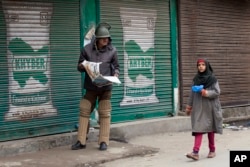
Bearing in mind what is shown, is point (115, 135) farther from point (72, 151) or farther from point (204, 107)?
point (204, 107)

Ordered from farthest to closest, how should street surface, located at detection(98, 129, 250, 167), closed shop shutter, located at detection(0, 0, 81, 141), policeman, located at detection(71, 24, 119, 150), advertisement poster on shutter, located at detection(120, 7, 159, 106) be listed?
advertisement poster on shutter, located at detection(120, 7, 159, 106)
closed shop shutter, located at detection(0, 0, 81, 141)
policeman, located at detection(71, 24, 119, 150)
street surface, located at detection(98, 129, 250, 167)

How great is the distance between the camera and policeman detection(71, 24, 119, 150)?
6672mm

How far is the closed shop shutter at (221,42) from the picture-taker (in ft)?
31.4

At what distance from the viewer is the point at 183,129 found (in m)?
9.24

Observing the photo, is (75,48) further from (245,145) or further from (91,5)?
(245,145)

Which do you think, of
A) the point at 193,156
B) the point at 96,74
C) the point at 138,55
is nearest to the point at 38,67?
the point at 96,74

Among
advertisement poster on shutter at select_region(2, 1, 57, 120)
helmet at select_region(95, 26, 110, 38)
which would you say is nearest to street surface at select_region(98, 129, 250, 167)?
advertisement poster on shutter at select_region(2, 1, 57, 120)

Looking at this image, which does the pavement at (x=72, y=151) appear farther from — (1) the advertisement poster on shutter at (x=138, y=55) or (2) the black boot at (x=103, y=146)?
(1) the advertisement poster on shutter at (x=138, y=55)

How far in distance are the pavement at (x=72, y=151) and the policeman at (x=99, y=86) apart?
0.25 m

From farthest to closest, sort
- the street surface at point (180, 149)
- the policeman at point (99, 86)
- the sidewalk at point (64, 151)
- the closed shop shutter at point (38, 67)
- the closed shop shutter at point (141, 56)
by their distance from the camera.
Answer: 1. the closed shop shutter at point (141, 56)
2. the closed shop shutter at point (38, 67)
3. the policeman at point (99, 86)
4. the street surface at point (180, 149)
5. the sidewalk at point (64, 151)

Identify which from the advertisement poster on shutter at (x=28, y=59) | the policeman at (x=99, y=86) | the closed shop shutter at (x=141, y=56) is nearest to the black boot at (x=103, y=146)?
the policeman at (x=99, y=86)

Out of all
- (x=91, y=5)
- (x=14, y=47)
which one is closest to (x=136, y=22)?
(x=91, y=5)

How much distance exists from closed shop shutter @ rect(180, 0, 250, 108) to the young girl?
2.99 metres

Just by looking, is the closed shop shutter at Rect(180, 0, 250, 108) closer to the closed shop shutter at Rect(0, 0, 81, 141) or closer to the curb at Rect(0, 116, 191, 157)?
the curb at Rect(0, 116, 191, 157)
